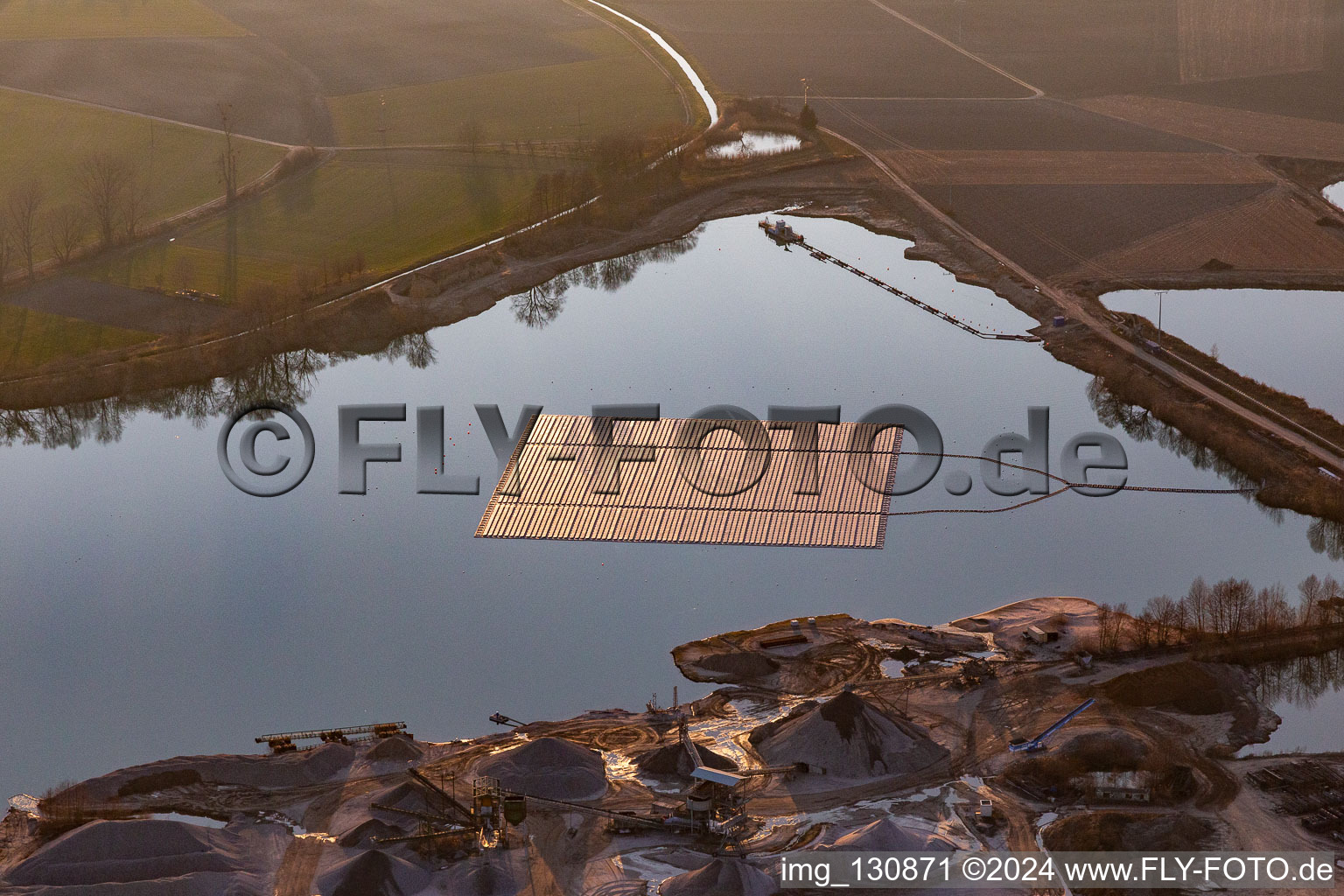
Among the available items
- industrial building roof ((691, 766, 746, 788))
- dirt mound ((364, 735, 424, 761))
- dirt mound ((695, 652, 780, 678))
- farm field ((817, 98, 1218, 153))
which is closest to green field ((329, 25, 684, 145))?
farm field ((817, 98, 1218, 153))

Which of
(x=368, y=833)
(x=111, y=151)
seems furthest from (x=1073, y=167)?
(x=368, y=833)

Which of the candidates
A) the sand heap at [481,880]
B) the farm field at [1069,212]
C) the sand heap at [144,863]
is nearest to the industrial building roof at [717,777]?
the sand heap at [481,880]

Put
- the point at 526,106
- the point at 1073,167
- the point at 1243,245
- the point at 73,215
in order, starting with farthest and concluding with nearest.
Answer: the point at 526,106 < the point at 1073,167 < the point at 73,215 < the point at 1243,245

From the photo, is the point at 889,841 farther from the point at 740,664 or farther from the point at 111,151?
the point at 111,151

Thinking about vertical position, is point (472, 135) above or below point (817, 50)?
below

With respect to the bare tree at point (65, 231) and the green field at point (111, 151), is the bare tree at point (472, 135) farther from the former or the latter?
the bare tree at point (65, 231)

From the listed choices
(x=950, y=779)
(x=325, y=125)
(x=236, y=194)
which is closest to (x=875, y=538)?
(x=950, y=779)
